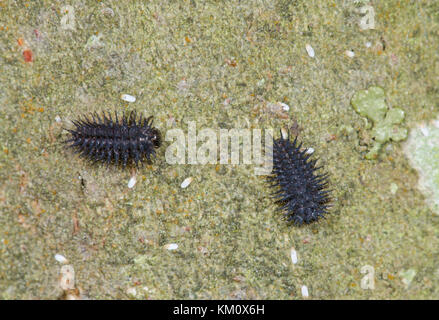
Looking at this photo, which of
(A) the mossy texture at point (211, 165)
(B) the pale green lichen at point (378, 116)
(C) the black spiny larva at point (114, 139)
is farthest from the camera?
(B) the pale green lichen at point (378, 116)

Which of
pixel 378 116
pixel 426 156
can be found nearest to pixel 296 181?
pixel 378 116

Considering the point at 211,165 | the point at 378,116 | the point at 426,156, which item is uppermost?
the point at 378,116

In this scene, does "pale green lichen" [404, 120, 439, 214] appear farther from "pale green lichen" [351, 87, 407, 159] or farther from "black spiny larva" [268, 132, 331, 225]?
"black spiny larva" [268, 132, 331, 225]

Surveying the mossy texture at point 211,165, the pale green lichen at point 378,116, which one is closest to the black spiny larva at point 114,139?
the mossy texture at point 211,165

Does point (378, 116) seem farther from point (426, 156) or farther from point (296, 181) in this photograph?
point (296, 181)

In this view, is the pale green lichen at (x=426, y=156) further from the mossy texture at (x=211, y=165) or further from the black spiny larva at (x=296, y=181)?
the black spiny larva at (x=296, y=181)
